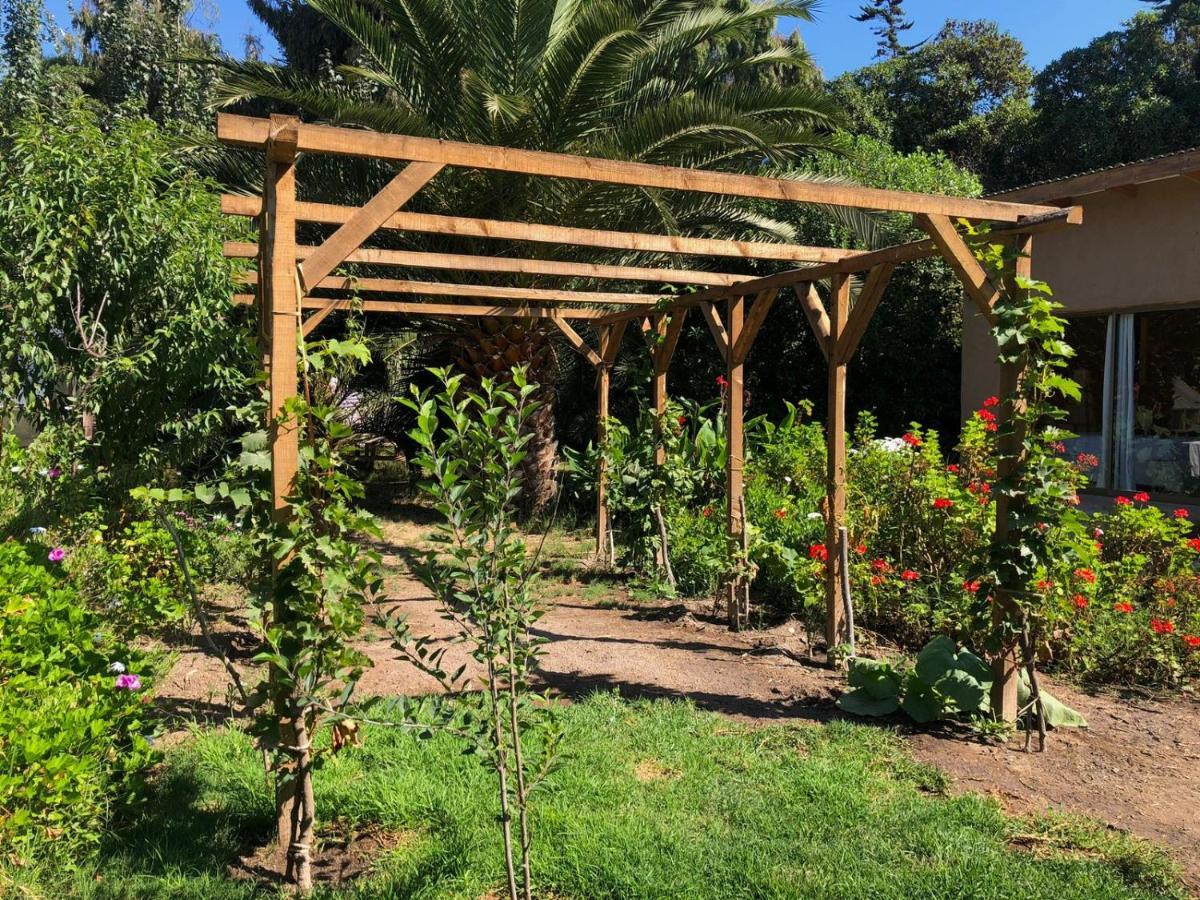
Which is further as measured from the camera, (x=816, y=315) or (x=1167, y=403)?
(x=1167, y=403)

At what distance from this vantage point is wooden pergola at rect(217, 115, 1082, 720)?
2.94m

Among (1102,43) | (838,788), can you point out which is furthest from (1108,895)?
(1102,43)

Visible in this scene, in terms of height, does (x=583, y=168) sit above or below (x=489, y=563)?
above

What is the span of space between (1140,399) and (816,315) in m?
5.09

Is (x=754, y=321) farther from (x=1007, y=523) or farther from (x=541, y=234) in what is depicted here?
(x=1007, y=523)

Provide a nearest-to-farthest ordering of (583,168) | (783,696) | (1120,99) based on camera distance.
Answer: (583,168)
(783,696)
(1120,99)

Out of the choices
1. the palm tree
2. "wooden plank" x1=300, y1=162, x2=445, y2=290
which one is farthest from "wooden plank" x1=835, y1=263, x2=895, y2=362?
"wooden plank" x1=300, y1=162, x2=445, y2=290

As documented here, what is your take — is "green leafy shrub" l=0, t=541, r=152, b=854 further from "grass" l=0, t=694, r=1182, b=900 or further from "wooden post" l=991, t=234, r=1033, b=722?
"wooden post" l=991, t=234, r=1033, b=722

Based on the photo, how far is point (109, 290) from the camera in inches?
214

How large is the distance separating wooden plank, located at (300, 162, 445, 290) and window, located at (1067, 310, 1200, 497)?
7.11 metres

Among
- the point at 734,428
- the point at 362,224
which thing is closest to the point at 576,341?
the point at 734,428

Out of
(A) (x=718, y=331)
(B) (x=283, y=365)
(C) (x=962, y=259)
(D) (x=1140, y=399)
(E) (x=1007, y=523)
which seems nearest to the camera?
(B) (x=283, y=365)

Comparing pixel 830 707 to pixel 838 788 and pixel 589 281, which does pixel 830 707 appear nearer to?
pixel 838 788

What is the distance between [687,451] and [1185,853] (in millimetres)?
5177
